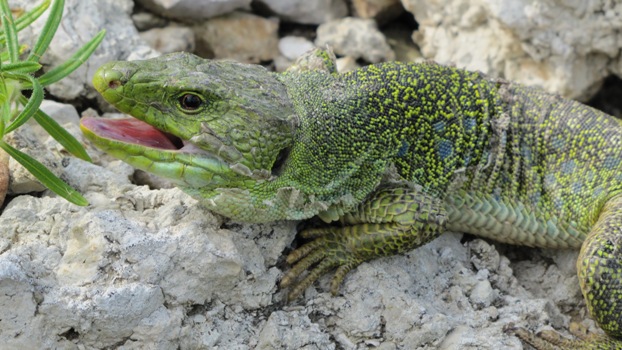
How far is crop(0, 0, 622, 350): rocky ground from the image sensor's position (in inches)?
135

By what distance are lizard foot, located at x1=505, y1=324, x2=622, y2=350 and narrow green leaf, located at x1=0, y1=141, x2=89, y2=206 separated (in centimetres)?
223

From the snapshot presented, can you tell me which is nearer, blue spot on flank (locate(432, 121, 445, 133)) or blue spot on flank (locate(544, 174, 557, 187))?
blue spot on flank (locate(432, 121, 445, 133))

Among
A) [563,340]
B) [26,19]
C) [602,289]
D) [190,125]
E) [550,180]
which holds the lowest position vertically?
[563,340]

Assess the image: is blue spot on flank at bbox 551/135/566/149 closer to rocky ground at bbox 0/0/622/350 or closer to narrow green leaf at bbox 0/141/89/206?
rocky ground at bbox 0/0/622/350

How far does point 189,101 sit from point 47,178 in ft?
2.58

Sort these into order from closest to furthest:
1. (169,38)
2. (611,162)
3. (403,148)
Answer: (403,148) < (611,162) < (169,38)

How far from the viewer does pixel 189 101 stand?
3.59 meters

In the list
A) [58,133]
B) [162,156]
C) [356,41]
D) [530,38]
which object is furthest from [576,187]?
[58,133]

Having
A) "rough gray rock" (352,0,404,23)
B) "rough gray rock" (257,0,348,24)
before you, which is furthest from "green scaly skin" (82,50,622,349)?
"rough gray rock" (352,0,404,23)

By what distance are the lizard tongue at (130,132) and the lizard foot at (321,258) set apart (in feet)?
2.83

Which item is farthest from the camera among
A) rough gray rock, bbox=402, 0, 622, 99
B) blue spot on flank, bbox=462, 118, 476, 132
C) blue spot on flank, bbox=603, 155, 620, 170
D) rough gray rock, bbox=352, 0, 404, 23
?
rough gray rock, bbox=352, 0, 404, 23

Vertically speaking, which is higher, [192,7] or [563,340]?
[192,7]

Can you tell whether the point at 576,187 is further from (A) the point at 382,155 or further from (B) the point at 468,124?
(A) the point at 382,155

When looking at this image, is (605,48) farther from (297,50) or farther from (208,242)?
(208,242)
